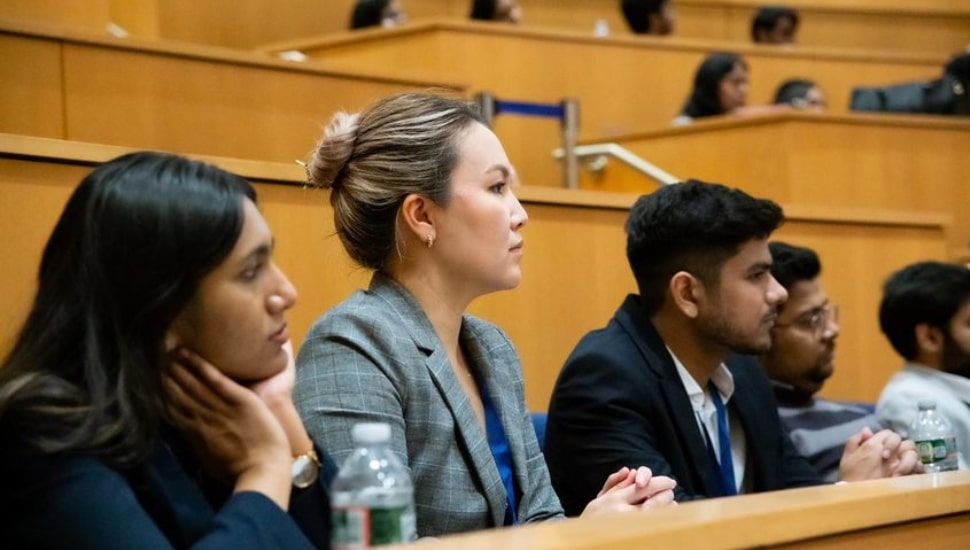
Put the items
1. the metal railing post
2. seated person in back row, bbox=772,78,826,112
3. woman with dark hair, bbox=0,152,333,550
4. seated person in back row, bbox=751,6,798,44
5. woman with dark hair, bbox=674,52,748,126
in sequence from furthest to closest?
seated person in back row, bbox=751,6,798,44 → seated person in back row, bbox=772,78,826,112 → woman with dark hair, bbox=674,52,748,126 → the metal railing post → woman with dark hair, bbox=0,152,333,550

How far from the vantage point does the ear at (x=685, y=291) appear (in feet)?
9.33

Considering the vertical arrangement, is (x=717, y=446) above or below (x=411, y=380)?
below

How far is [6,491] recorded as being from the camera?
4.90 ft

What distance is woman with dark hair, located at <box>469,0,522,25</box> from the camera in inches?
255

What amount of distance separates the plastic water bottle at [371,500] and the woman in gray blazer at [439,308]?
508 mm

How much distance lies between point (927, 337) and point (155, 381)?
226 centimetres

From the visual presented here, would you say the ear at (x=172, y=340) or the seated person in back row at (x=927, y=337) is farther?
the seated person in back row at (x=927, y=337)

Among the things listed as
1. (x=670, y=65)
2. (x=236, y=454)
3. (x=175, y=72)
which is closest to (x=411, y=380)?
(x=236, y=454)

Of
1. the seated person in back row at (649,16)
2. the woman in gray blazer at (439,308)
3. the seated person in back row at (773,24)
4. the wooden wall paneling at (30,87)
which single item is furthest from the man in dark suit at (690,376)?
the seated person in back row at (773,24)

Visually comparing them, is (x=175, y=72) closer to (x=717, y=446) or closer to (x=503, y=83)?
(x=717, y=446)

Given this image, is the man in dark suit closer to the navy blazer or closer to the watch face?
the watch face

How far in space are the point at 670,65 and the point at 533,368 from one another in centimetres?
339

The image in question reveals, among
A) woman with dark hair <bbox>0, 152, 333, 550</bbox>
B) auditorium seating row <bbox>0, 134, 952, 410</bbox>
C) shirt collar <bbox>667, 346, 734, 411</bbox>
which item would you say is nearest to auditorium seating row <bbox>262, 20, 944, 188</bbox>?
auditorium seating row <bbox>0, 134, 952, 410</bbox>

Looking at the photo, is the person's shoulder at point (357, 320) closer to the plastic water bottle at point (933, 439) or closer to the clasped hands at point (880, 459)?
the clasped hands at point (880, 459)
